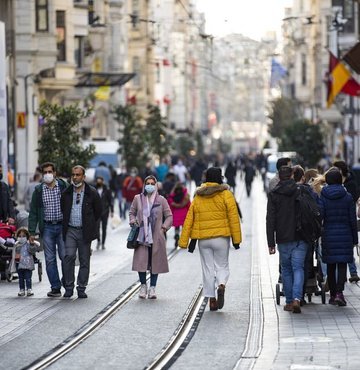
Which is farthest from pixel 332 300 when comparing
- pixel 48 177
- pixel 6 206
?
pixel 6 206

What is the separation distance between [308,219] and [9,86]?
37701 millimetres

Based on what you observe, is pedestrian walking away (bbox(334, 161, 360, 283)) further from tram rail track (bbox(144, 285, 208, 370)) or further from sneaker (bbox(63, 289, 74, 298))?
sneaker (bbox(63, 289, 74, 298))

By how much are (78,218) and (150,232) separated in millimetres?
1048

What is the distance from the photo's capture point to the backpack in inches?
787

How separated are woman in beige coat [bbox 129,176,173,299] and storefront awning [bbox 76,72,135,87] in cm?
4545

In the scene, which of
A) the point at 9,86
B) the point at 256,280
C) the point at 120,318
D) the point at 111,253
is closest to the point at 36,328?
the point at 120,318

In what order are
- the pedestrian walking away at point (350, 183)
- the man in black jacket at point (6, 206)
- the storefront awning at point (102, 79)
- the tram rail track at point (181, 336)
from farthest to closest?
the storefront awning at point (102, 79)
the man in black jacket at point (6, 206)
the pedestrian walking away at point (350, 183)
the tram rail track at point (181, 336)

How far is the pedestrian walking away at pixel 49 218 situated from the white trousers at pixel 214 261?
9.32ft

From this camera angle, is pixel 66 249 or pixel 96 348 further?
pixel 66 249

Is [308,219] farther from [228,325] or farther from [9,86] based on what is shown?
[9,86]

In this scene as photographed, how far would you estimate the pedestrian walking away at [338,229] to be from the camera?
2075cm

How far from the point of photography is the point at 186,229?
20344mm

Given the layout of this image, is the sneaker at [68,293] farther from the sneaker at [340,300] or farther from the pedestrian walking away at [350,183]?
the pedestrian walking away at [350,183]

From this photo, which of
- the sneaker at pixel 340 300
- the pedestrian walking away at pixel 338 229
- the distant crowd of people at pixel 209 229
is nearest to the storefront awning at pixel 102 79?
the distant crowd of people at pixel 209 229
